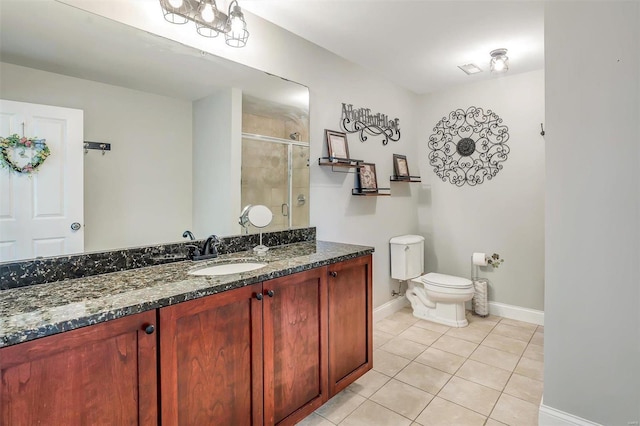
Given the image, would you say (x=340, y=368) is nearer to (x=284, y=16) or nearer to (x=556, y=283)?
(x=556, y=283)

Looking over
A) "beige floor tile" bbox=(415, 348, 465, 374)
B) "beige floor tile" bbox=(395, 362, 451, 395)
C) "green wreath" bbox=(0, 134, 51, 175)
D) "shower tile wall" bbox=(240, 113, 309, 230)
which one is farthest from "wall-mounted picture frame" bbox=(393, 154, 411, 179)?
"green wreath" bbox=(0, 134, 51, 175)

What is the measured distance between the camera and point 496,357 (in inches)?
99.9

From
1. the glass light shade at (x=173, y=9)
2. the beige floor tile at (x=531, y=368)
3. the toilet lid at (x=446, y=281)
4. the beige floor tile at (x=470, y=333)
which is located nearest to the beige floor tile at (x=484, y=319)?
the beige floor tile at (x=470, y=333)

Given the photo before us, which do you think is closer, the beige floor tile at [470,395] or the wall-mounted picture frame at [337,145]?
the beige floor tile at [470,395]

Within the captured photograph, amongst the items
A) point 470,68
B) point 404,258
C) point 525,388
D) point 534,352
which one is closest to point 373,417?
point 525,388

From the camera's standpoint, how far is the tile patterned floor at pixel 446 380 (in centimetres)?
186

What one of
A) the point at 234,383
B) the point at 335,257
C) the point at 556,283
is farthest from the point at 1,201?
the point at 556,283

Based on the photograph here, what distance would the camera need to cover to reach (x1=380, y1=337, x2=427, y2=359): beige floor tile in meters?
2.60

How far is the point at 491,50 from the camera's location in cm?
270

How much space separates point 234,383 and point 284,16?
2.12m

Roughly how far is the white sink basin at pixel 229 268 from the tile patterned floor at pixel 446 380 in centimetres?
91

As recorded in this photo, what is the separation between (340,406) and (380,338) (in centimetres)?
101

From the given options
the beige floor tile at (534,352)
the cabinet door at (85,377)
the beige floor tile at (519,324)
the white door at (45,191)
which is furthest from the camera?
the beige floor tile at (519,324)

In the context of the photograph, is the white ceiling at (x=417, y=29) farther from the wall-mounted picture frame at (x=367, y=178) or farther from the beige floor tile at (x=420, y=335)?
the beige floor tile at (x=420, y=335)
